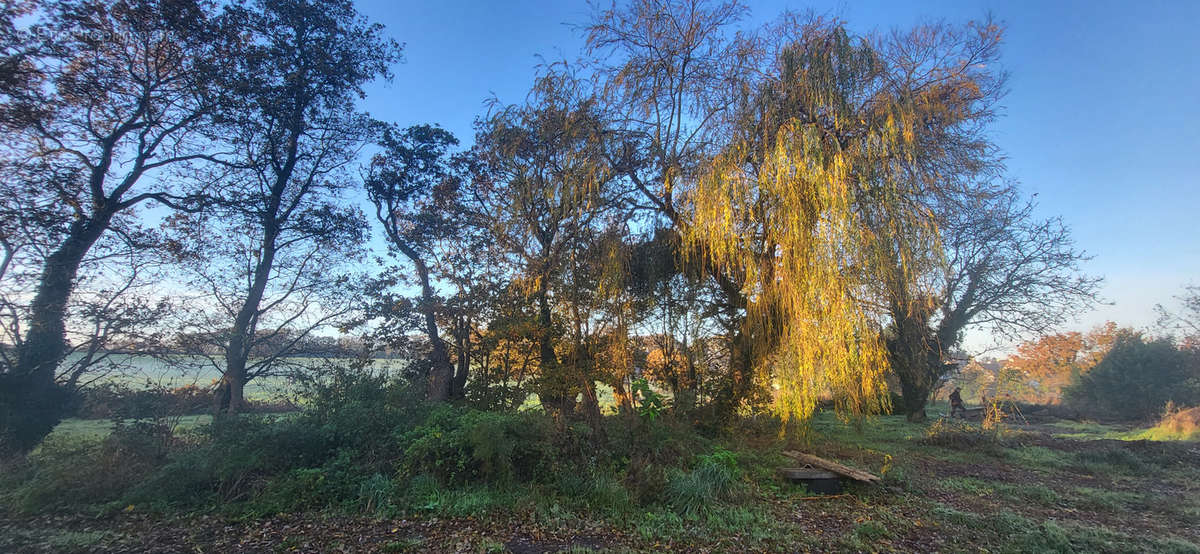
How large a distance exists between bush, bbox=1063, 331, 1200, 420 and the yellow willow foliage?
2032 centimetres

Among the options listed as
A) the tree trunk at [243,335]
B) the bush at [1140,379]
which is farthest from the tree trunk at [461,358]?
the bush at [1140,379]

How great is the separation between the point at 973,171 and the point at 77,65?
15.1 meters

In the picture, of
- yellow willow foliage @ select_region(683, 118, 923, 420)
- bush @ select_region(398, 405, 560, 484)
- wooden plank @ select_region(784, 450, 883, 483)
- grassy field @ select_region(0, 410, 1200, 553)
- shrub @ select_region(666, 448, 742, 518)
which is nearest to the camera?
grassy field @ select_region(0, 410, 1200, 553)

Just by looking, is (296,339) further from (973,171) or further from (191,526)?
(973,171)

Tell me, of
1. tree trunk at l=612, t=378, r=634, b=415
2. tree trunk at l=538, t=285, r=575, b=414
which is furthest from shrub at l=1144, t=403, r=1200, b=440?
tree trunk at l=538, t=285, r=575, b=414

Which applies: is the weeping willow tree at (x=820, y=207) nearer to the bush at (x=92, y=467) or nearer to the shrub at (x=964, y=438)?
the shrub at (x=964, y=438)

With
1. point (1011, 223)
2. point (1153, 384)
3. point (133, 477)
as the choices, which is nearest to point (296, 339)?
point (133, 477)

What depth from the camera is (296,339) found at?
991cm

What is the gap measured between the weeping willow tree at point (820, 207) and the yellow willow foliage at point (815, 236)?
0.02 metres

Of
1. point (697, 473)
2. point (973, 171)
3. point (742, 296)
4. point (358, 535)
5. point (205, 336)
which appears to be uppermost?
point (973, 171)

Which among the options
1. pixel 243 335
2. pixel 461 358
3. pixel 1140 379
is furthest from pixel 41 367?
pixel 1140 379

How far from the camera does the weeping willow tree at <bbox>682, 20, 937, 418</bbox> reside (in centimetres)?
697

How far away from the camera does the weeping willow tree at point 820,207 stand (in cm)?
697

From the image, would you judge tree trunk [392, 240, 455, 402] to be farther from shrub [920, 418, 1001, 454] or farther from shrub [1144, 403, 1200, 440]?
shrub [1144, 403, 1200, 440]
